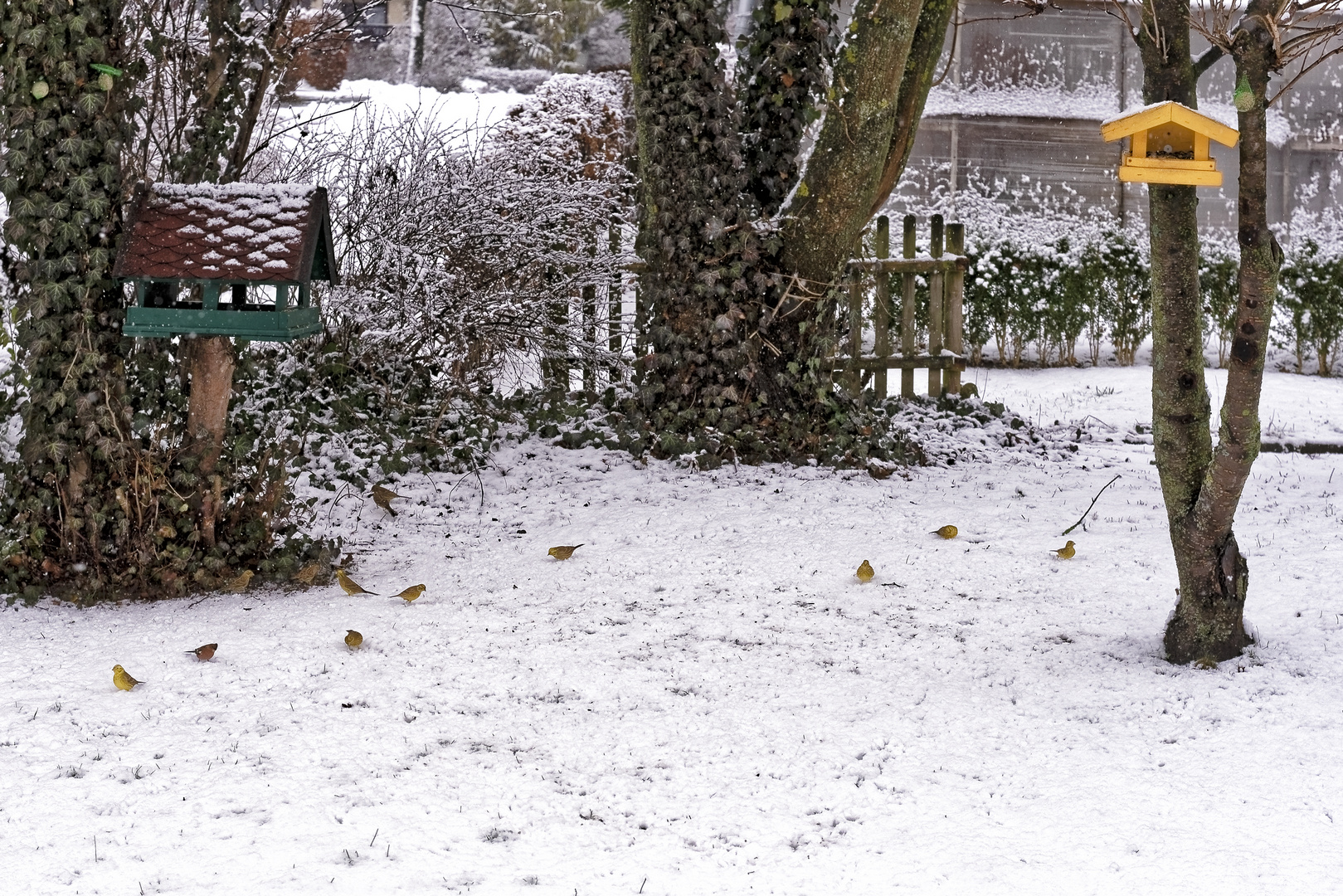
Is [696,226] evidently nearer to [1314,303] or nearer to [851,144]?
[851,144]

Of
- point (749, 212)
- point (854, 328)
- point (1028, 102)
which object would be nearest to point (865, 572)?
point (749, 212)

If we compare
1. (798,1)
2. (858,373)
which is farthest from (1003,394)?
(798,1)

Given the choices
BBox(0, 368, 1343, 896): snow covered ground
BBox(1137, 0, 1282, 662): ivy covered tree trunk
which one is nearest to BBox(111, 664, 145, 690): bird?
BBox(0, 368, 1343, 896): snow covered ground

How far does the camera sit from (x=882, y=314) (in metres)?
8.90

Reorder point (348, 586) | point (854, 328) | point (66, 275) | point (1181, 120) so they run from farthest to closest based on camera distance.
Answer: point (854, 328) → point (348, 586) → point (66, 275) → point (1181, 120)

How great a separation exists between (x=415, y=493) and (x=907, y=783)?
350 cm

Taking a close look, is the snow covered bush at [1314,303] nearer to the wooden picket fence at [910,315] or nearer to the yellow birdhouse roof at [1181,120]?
the wooden picket fence at [910,315]

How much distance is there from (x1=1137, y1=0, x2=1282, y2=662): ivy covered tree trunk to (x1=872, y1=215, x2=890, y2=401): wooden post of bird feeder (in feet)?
14.9

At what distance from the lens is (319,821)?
3.12 m

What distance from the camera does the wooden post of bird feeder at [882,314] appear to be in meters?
8.86

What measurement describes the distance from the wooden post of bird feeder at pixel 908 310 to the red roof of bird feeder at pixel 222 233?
5.33 m

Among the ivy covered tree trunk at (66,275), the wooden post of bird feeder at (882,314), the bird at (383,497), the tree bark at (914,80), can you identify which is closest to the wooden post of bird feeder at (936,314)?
the wooden post of bird feeder at (882,314)

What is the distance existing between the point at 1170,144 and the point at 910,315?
5087 millimetres

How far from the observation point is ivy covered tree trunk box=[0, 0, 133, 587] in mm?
4535
